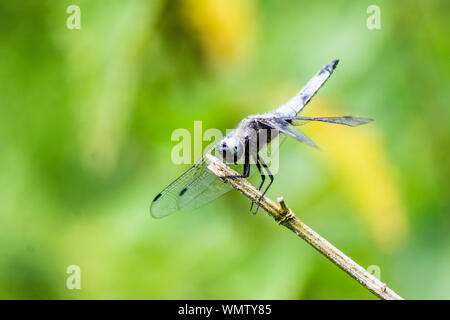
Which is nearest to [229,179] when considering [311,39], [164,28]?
[164,28]

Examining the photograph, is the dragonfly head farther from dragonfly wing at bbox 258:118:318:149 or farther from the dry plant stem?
the dry plant stem

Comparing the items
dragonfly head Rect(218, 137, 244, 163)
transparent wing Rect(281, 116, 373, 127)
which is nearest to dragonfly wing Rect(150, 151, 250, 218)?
dragonfly head Rect(218, 137, 244, 163)

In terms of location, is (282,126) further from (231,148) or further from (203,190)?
(203,190)

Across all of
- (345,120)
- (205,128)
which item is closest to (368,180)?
(345,120)

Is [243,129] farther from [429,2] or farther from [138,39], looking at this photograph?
[429,2]

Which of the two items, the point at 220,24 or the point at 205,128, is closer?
the point at 220,24

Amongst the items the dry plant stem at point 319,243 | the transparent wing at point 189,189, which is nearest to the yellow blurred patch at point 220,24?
the transparent wing at point 189,189

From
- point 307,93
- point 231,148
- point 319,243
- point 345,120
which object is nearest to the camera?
point 319,243
